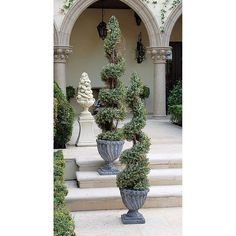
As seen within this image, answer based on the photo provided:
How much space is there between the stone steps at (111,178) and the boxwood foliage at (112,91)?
578mm

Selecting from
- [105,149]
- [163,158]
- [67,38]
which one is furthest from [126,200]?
[67,38]

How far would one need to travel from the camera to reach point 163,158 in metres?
6.43

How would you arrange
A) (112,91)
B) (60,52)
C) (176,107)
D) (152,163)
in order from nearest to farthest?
1. (112,91)
2. (152,163)
3. (176,107)
4. (60,52)

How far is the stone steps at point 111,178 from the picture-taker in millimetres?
Answer: 5809

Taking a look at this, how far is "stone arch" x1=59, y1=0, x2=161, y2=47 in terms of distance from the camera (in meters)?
12.0

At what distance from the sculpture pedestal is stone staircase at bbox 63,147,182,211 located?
1.19m

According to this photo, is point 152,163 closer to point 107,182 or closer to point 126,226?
point 107,182

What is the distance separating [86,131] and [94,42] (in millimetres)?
7640

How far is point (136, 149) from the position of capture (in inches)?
184

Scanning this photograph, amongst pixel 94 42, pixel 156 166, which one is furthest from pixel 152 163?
pixel 94 42

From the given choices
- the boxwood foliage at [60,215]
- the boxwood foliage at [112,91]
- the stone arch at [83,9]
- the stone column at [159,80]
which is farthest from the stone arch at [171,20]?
the boxwood foliage at [60,215]

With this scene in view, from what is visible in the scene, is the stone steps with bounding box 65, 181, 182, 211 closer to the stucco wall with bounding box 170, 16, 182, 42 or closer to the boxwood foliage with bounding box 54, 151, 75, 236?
the boxwood foliage with bounding box 54, 151, 75, 236
